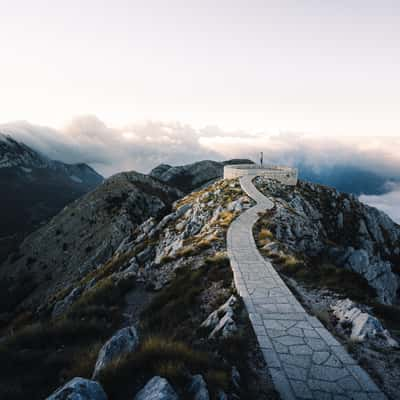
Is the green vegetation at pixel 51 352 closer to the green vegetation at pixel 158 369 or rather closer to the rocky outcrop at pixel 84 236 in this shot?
the green vegetation at pixel 158 369

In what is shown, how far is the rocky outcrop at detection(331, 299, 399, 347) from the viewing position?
6.71 m

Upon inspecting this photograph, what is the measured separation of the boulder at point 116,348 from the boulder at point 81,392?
0.62 m

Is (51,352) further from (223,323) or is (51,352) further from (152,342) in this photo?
(223,323)

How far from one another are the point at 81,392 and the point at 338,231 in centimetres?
4512

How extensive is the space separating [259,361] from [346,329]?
3.13 m

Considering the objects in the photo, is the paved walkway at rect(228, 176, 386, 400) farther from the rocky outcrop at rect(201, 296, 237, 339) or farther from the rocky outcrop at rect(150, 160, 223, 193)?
the rocky outcrop at rect(150, 160, 223, 193)

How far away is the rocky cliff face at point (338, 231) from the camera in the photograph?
22.0 metres

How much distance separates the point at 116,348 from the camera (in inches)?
211

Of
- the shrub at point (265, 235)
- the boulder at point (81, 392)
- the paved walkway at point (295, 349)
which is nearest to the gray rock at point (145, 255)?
the shrub at point (265, 235)

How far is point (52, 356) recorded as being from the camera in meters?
6.43

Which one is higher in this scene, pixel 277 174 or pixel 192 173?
pixel 277 174

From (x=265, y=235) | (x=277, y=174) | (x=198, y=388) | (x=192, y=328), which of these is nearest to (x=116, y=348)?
(x=198, y=388)

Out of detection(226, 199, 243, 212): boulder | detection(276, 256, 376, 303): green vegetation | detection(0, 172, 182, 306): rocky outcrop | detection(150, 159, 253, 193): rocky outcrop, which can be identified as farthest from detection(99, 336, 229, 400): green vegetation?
detection(150, 159, 253, 193): rocky outcrop

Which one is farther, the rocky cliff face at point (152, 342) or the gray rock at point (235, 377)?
the gray rock at point (235, 377)
